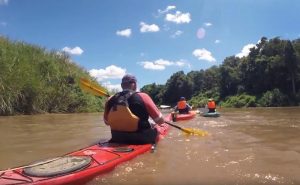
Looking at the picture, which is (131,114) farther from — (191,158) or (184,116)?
(184,116)

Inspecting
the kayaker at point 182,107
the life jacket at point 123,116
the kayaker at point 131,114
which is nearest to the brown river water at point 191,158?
the kayaker at point 131,114

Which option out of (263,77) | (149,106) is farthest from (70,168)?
(263,77)

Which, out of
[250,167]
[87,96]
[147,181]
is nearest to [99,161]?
[147,181]

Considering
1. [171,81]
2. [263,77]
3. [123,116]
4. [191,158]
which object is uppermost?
[171,81]

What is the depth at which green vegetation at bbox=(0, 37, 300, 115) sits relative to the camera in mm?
15383

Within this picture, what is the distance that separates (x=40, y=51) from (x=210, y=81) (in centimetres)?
5787

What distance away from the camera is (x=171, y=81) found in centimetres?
7869

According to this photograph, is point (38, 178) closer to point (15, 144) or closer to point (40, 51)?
point (15, 144)

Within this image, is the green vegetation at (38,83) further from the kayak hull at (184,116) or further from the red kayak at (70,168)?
the red kayak at (70,168)

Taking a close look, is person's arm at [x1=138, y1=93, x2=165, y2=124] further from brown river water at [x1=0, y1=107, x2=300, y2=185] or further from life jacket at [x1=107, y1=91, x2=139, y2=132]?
brown river water at [x1=0, y1=107, x2=300, y2=185]

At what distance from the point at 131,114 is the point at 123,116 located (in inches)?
5.4

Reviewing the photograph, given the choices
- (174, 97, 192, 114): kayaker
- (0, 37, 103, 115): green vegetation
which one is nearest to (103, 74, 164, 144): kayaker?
(174, 97, 192, 114): kayaker

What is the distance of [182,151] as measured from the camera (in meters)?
6.20

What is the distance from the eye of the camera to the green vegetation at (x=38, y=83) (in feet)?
48.4
